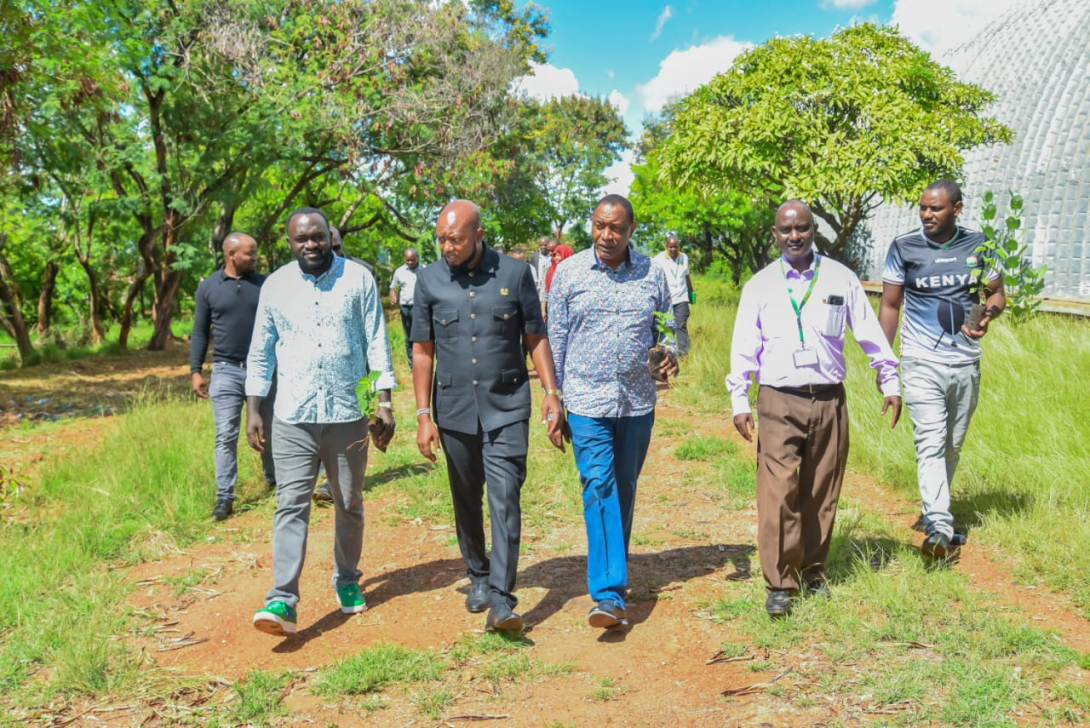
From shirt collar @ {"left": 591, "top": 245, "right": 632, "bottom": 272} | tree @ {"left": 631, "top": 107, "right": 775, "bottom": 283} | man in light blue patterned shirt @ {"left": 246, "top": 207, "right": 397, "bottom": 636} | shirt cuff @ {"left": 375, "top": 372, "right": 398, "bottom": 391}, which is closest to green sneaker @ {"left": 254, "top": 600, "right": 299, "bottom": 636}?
man in light blue patterned shirt @ {"left": 246, "top": 207, "right": 397, "bottom": 636}

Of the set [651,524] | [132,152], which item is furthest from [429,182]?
[651,524]

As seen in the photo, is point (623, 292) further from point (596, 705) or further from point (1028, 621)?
point (1028, 621)

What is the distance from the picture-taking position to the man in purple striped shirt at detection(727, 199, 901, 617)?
4.62m

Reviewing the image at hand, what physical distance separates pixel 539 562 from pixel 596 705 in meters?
1.98

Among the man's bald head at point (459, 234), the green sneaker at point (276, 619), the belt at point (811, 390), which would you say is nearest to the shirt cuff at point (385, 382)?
the man's bald head at point (459, 234)

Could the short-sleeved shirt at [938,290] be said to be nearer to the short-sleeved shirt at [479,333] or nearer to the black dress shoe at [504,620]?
the short-sleeved shirt at [479,333]

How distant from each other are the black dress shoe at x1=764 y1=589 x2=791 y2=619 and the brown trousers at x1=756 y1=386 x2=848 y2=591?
4cm

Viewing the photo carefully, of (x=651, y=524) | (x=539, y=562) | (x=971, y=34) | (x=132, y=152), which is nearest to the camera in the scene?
(x=539, y=562)

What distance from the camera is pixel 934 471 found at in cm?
539

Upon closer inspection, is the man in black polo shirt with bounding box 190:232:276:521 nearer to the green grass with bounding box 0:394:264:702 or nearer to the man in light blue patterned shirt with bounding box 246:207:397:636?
the green grass with bounding box 0:394:264:702

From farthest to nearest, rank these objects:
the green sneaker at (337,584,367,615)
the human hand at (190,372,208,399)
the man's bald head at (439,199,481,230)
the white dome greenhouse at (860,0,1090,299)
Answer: the white dome greenhouse at (860,0,1090,299) → the human hand at (190,372,208,399) → the green sneaker at (337,584,367,615) → the man's bald head at (439,199,481,230)

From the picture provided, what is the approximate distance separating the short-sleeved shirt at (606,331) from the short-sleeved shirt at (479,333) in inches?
7.1

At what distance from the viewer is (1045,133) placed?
18.1 metres

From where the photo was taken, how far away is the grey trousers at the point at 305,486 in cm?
470
